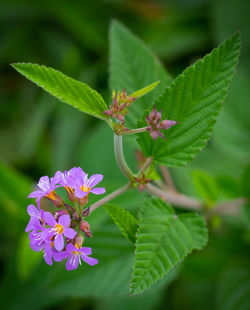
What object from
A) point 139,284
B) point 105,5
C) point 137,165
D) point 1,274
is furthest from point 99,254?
point 105,5

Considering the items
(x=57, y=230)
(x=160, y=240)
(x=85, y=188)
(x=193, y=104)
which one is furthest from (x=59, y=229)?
(x=193, y=104)

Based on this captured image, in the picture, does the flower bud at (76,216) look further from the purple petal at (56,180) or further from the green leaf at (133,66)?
the green leaf at (133,66)

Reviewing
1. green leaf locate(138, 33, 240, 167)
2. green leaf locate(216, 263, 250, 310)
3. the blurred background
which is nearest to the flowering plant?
green leaf locate(138, 33, 240, 167)

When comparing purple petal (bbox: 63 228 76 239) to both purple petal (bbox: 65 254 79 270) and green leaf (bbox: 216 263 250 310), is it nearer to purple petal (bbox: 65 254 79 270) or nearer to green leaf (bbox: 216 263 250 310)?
purple petal (bbox: 65 254 79 270)

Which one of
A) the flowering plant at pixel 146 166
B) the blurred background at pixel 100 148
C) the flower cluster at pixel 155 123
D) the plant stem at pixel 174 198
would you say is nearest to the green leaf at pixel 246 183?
the blurred background at pixel 100 148

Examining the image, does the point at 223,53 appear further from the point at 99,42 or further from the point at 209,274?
the point at 99,42
